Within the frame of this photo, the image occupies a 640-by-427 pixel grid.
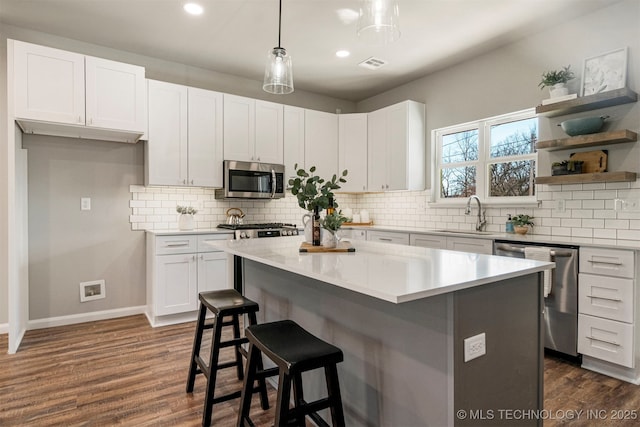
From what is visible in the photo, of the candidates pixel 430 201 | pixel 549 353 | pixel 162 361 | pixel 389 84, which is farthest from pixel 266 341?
pixel 389 84

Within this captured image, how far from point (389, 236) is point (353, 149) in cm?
148

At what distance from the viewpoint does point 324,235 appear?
86.8 inches

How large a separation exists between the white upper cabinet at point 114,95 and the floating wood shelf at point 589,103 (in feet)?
12.2

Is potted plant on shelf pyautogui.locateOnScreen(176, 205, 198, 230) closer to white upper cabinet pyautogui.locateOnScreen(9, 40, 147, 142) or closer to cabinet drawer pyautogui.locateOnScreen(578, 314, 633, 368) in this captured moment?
white upper cabinet pyautogui.locateOnScreen(9, 40, 147, 142)

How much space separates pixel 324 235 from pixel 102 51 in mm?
3337

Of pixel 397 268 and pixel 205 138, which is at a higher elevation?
pixel 205 138

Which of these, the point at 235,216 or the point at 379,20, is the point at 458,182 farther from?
the point at 379,20

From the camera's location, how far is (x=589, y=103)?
113 inches

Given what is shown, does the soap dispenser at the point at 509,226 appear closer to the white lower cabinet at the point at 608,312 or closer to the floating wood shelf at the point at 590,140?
the floating wood shelf at the point at 590,140

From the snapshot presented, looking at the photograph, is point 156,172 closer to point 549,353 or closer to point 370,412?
point 370,412

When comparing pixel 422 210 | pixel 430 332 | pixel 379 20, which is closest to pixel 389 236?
pixel 422 210

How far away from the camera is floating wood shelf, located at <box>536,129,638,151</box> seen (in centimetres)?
270

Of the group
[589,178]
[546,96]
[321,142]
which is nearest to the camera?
[589,178]

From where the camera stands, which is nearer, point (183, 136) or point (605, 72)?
point (605, 72)
